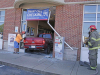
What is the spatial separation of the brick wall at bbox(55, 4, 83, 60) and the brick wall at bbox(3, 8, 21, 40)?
352 centimetres

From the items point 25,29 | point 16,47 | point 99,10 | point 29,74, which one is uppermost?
point 99,10

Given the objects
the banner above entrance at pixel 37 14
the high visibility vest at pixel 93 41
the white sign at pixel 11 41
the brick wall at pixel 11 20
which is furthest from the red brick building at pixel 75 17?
the white sign at pixel 11 41

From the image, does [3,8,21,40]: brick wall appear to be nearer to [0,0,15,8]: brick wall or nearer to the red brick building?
[0,0,15,8]: brick wall

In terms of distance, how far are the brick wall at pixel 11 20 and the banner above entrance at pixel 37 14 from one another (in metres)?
1.09

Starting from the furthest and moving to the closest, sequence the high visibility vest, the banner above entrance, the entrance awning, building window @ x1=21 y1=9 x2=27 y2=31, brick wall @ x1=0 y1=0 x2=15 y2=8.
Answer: brick wall @ x1=0 y1=0 x2=15 y2=8, building window @ x1=21 y1=9 x2=27 y2=31, the banner above entrance, the entrance awning, the high visibility vest

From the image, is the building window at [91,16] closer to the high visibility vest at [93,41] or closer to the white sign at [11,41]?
the high visibility vest at [93,41]

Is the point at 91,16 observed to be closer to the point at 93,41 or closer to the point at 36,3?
the point at 93,41

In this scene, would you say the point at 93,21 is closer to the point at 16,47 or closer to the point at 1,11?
the point at 16,47

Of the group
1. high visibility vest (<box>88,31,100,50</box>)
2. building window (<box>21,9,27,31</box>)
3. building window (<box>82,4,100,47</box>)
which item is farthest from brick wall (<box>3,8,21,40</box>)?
high visibility vest (<box>88,31,100,50</box>)

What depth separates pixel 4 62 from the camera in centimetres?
561

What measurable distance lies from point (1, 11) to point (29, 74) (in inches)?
294

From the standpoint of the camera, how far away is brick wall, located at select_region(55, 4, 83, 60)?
668 centimetres

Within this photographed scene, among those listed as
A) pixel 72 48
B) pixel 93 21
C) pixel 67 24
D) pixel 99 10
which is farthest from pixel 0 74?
pixel 99 10

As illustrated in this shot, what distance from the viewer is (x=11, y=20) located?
28.6 feet
